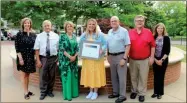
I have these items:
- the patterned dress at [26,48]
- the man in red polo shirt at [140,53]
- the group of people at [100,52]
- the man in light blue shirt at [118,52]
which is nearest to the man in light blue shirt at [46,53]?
the group of people at [100,52]

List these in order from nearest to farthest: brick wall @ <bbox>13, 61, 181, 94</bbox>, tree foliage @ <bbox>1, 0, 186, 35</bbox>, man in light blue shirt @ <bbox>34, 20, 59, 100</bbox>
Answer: man in light blue shirt @ <bbox>34, 20, 59, 100</bbox>
brick wall @ <bbox>13, 61, 181, 94</bbox>
tree foliage @ <bbox>1, 0, 186, 35</bbox>

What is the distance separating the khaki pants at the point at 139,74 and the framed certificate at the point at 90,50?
72cm

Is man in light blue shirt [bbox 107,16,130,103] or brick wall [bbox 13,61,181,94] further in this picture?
brick wall [bbox 13,61,181,94]

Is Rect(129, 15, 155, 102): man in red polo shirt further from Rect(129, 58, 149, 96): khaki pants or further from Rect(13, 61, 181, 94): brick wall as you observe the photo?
Rect(13, 61, 181, 94): brick wall

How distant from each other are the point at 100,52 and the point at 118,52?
0.35 m

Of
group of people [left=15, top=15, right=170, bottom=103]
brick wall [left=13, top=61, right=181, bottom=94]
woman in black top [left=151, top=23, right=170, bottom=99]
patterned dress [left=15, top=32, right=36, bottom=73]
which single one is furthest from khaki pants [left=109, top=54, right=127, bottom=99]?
patterned dress [left=15, top=32, right=36, bottom=73]

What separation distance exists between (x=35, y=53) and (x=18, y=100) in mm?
1028

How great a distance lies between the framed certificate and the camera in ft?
18.8

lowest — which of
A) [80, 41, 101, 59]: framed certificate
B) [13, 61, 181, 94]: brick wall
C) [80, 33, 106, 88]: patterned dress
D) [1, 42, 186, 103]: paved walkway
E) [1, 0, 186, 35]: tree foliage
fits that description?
[1, 42, 186, 103]: paved walkway

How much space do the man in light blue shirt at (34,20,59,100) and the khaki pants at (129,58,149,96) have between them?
5.20ft

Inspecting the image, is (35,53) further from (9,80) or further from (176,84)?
(176,84)

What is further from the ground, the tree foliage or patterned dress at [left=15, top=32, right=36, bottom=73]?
the tree foliage

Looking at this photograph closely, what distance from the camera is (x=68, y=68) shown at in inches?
233

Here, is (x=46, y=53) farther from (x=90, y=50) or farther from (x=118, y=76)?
(x=118, y=76)
